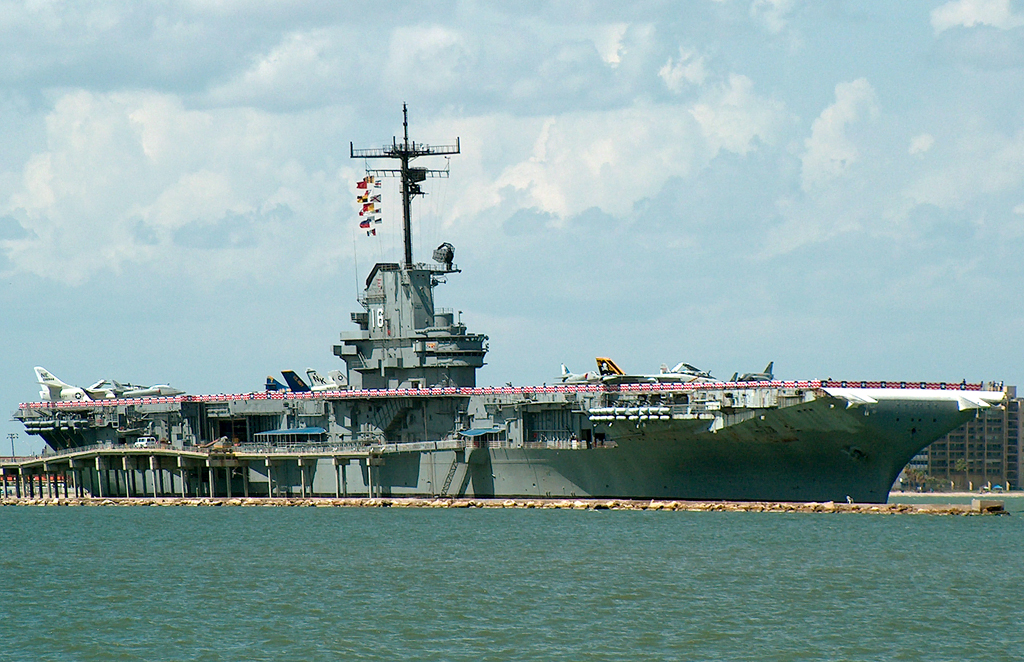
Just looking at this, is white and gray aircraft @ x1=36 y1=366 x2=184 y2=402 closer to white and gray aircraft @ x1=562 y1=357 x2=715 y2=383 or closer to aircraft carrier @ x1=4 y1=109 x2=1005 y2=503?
aircraft carrier @ x1=4 y1=109 x2=1005 y2=503

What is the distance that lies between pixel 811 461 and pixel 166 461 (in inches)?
1045

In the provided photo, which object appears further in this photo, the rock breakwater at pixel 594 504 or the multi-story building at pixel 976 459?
the multi-story building at pixel 976 459

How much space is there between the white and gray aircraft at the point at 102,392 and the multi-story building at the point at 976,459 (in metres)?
65.6

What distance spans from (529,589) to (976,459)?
89.7 meters

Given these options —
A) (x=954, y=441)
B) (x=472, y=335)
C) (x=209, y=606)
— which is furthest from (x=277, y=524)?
(x=954, y=441)

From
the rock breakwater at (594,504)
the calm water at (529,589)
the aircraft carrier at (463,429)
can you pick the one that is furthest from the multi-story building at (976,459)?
the calm water at (529,589)

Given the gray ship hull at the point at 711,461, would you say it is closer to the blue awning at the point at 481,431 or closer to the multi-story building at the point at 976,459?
the blue awning at the point at 481,431

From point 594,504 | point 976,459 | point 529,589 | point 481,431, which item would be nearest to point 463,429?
point 481,431

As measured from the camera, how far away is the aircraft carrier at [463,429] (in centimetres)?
4359

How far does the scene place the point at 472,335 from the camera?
53781mm

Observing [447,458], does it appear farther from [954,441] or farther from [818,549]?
[954,441]

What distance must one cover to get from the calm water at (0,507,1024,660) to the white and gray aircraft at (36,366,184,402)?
52.7 ft

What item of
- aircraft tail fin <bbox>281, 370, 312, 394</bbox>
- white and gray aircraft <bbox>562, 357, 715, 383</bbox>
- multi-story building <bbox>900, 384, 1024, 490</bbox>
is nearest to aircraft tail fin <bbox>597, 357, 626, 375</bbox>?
white and gray aircraft <bbox>562, 357, 715, 383</bbox>

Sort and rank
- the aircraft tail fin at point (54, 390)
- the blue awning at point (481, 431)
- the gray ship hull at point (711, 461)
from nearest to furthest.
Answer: the gray ship hull at point (711, 461), the blue awning at point (481, 431), the aircraft tail fin at point (54, 390)
